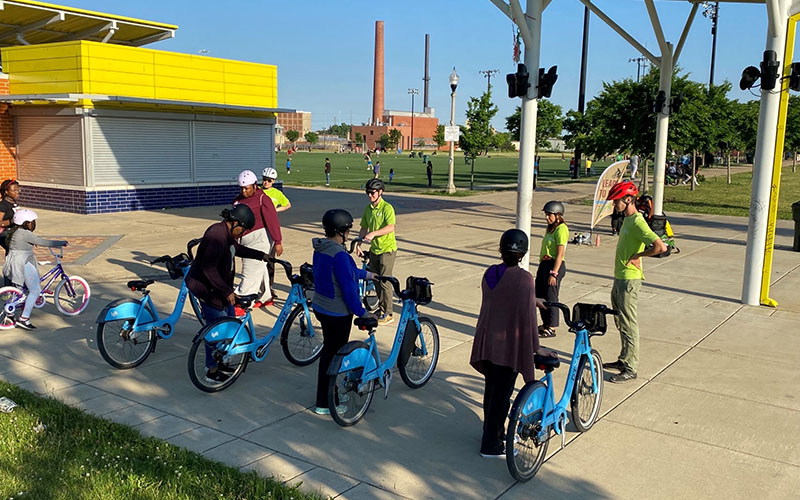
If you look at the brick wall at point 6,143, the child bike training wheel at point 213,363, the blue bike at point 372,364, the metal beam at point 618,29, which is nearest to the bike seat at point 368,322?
the blue bike at point 372,364

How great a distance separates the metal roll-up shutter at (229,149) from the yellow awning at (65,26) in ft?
16.7

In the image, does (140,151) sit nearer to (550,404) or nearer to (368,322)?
(368,322)

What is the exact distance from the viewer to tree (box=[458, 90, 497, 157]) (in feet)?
117

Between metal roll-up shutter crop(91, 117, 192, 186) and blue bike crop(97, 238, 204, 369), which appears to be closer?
blue bike crop(97, 238, 204, 369)

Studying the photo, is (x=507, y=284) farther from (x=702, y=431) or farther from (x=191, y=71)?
(x=191, y=71)

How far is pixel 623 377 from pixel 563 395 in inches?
83.1

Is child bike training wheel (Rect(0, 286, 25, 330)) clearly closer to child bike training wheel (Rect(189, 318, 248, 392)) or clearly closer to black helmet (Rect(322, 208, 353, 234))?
child bike training wheel (Rect(189, 318, 248, 392))

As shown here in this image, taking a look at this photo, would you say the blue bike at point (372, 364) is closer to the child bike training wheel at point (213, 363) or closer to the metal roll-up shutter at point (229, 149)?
the child bike training wheel at point (213, 363)

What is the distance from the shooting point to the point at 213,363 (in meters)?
6.28

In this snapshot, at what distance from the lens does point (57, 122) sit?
20.9 metres

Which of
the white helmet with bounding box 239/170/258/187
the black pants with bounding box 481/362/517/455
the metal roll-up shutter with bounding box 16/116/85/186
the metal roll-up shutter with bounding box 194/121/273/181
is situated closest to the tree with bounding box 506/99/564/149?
the metal roll-up shutter with bounding box 194/121/273/181

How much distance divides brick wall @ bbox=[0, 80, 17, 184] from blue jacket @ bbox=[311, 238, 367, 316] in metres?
20.1

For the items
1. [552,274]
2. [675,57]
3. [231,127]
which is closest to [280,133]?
[231,127]

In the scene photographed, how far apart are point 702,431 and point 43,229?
16.0 metres
